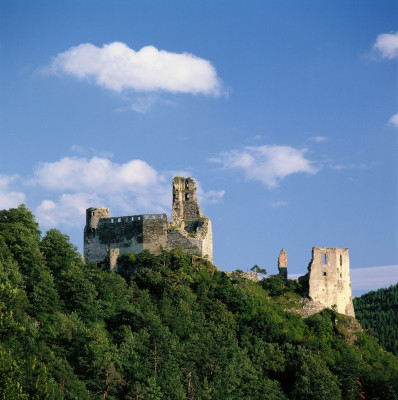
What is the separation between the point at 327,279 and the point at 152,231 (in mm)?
15807

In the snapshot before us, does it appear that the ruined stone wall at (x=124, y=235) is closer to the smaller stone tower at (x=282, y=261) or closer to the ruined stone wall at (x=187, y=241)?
the ruined stone wall at (x=187, y=241)

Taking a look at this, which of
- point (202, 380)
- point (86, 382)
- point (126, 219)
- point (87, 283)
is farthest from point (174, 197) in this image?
point (86, 382)

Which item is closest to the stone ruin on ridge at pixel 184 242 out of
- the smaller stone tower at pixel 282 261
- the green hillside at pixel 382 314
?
the smaller stone tower at pixel 282 261

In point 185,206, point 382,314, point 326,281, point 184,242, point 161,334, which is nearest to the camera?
point 161,334

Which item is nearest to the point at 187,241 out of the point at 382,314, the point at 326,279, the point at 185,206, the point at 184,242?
the point at 184,242

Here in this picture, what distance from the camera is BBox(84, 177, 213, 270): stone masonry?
219 ft

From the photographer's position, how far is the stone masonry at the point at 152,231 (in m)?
66.8

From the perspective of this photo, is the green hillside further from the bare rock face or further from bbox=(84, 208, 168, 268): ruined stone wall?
bbox=(84, 208, 168, 268): ruined stone wall

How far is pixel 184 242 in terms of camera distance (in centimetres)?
6681

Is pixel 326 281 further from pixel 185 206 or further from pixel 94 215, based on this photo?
pixel 94 215

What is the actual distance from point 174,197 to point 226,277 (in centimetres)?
870

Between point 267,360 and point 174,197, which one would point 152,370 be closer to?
point 267,360

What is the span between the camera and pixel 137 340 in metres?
54.5

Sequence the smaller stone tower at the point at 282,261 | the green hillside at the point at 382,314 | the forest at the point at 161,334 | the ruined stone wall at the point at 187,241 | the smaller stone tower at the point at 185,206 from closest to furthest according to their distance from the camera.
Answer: the forest at the point at 161,334 < the ruined stone wall at the point at 187,241 < the smaller stone tower at the point at 185,206 < the smaller stone tower at the point at 282,261 < the green hillside at the point at 382,314
